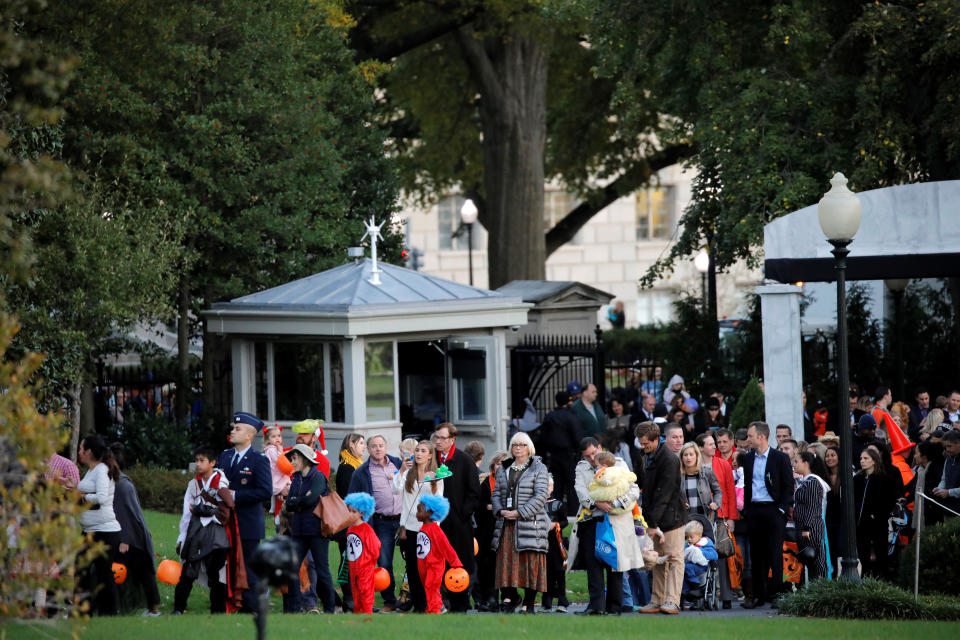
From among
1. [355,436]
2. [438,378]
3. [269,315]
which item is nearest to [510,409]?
[438,378]

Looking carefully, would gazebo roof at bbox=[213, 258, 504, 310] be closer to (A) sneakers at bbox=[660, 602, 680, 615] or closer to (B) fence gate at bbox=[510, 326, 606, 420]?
(B) fence gate at bbox=[510, 326, 606, 420]

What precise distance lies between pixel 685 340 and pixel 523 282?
446 centimetres

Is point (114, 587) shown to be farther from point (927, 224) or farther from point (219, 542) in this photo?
point (927, 224)

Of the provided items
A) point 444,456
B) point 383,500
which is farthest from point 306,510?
point 444,456

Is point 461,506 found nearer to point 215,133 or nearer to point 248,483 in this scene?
point 248,483

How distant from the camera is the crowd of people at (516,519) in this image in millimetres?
11375

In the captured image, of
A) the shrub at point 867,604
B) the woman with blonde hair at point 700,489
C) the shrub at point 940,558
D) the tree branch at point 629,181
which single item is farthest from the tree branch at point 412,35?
the shrub at point 867,604

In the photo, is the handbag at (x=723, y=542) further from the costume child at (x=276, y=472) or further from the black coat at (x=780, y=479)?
the costume child at (x=276, y=472)

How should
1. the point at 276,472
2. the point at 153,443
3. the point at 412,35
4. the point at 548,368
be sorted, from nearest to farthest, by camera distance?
the point at 276,472
the point at 153,443
the point at 548,368
the point at 412,35

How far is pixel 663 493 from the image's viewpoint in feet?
39.5

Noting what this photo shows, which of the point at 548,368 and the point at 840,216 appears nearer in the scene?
the point at 840,216

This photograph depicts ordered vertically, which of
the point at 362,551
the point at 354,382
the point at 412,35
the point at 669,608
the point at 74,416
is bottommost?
the point at 669,608

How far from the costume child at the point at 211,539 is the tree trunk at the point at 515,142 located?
70.0 feet

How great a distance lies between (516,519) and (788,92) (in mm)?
11917
